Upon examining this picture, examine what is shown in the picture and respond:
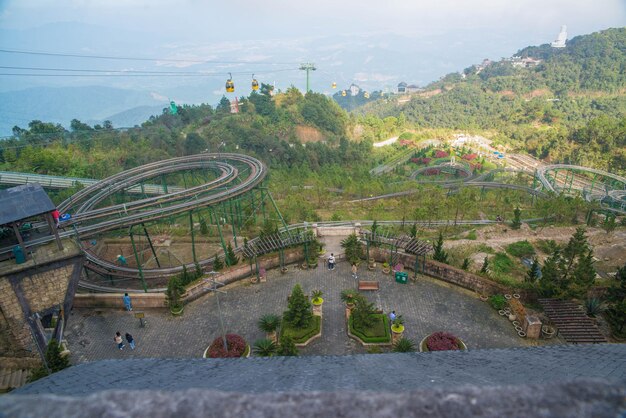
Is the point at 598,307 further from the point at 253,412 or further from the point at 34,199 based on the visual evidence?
the point at 34,199

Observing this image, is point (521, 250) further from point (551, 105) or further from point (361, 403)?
point (551, 105)

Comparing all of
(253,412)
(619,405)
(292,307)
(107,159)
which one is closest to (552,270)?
(292,307)

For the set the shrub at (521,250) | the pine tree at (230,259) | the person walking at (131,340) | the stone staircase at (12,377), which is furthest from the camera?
the shrub at (521,250)

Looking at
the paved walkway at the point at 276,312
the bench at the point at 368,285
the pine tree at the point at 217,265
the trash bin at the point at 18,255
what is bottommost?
the paved walkway at the point at 276,312

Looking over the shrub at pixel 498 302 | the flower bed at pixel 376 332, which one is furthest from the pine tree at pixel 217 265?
the shrub at pixel 498 302

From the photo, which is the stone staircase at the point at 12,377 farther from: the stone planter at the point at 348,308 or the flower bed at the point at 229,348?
the stone planter at the point at 348,308

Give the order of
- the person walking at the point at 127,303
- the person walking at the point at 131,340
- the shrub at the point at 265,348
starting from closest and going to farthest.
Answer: the shrub at the point at 265,348 < the person walking at the point at 131,340 < the person walking at the point at 127,303
